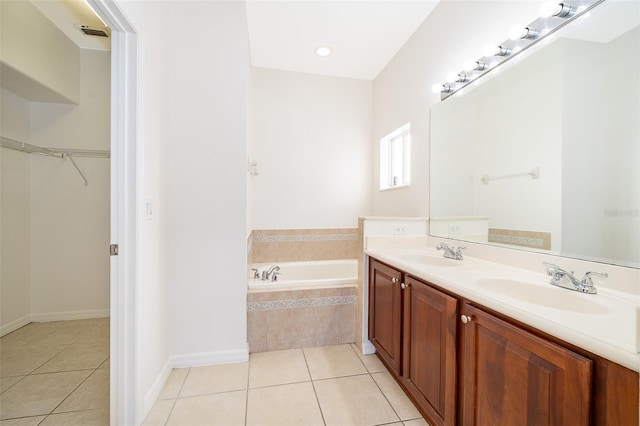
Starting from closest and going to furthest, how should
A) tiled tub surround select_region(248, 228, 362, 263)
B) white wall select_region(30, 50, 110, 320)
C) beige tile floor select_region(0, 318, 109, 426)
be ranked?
beige tile floor select_region(0, 318, 109, 426) < white wall select_region(30, 50, 110, 320) < tiled tub surround select_region(248, 228, 362, 263)

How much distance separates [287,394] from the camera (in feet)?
4.95

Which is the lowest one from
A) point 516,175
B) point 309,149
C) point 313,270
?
point 313,270

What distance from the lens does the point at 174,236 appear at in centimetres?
178

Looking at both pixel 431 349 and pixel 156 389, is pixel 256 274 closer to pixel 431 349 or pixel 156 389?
pixel 156 389

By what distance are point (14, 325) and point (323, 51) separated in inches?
154

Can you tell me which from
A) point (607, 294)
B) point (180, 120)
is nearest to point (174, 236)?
point (180, 120)

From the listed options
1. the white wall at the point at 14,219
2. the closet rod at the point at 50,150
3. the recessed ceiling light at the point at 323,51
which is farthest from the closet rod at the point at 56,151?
the recessed ceiling light at the point at 323,51

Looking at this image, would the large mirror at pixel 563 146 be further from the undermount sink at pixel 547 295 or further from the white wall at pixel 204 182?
the white wall at pixel 204 182

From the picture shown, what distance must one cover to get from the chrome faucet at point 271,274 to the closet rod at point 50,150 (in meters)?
2.02

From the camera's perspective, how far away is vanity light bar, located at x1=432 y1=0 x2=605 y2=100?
1081 mm

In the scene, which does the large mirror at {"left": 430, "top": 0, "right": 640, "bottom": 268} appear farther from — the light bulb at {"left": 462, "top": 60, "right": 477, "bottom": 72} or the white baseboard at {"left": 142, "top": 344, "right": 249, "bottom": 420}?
the white baseboard at {"left": 142, "top": 344, "right": 249, "bottom": 420}

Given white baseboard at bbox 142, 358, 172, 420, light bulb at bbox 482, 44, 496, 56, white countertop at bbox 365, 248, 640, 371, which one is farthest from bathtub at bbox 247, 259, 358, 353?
light bulb at bbox 482, 44, 496, 56

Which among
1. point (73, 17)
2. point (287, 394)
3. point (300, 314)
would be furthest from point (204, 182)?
point (73, 17)

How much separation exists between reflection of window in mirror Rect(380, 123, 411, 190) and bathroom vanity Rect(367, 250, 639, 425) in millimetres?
1329
